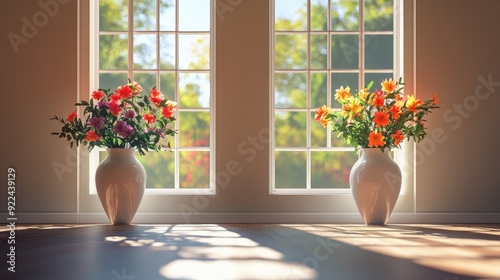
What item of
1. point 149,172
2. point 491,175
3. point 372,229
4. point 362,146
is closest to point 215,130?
point 362,146

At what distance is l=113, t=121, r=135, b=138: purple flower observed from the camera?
381 cm

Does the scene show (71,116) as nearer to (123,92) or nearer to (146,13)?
(123,92)

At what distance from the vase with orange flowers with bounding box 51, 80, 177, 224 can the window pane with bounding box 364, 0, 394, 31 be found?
468 centimetres

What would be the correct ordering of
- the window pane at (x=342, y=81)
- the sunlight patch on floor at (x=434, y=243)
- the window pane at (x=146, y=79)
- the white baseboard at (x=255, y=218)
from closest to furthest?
the sunlight patch on floor at (x=434, y=243)
the white baseboard at (x=255, y=218)
the window pane at (x=146, y=79)
the window pane at (x=342, y=81)

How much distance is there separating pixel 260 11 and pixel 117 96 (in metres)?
1.30

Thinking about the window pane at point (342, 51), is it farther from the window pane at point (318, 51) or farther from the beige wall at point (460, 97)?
the beige wall at point (460, 97)

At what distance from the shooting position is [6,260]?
2.52 m

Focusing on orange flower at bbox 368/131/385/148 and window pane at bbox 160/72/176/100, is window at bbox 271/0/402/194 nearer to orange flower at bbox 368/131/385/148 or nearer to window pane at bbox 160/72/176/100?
window pane at bbox 160/72/176/100

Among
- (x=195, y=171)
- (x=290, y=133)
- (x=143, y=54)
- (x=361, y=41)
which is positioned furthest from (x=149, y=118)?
(x=290, y=133)

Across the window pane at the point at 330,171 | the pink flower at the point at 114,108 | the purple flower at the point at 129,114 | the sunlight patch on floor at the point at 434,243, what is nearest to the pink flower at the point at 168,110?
the purple flower at the point at 129,114

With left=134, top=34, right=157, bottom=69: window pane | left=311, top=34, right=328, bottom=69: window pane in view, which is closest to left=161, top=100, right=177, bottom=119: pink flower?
left=134, top=34, right=157, bottom=69: window pane

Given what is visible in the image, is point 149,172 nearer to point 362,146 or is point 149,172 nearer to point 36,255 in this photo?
point 362,146

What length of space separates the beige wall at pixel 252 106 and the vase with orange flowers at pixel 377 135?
0.39 metres

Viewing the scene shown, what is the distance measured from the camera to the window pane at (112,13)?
7.64m
